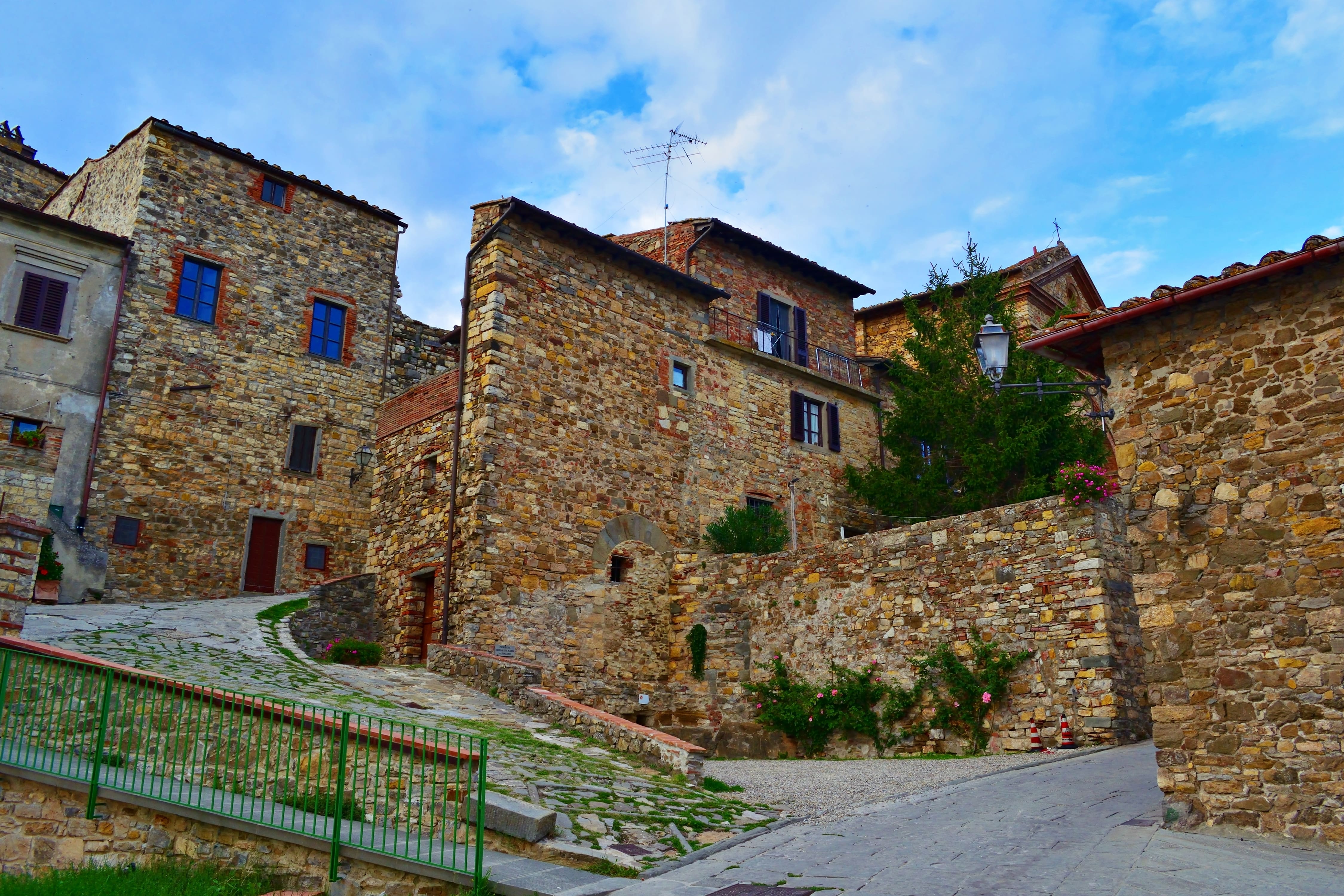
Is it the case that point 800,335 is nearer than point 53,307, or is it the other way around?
point 53,307

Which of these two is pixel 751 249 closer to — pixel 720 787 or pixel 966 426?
pixel 966 426

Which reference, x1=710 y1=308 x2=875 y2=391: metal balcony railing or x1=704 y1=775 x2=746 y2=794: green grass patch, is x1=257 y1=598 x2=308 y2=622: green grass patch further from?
x1=710 y1=308 x2=875 y2=391: metal balcony railing

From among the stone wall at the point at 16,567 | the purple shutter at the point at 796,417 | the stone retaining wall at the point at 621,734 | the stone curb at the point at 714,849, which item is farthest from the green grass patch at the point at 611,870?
the purple shutter at the point at 796,417

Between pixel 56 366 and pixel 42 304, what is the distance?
1.22 metres

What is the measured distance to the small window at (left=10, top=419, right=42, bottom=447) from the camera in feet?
57.6

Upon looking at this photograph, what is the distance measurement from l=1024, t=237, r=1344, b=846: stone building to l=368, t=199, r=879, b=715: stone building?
951 centimetres

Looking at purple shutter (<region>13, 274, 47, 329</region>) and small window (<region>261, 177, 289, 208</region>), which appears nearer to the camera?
purple shutter (<region>13, 274, 47, 329</region>)

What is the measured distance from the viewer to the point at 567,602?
16.3m

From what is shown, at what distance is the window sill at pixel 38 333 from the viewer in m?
18.0

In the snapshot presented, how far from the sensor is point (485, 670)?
13633 millimetres

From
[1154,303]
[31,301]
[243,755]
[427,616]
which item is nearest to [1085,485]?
[1154,303]

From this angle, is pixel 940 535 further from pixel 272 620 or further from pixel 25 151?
pixel 25 151

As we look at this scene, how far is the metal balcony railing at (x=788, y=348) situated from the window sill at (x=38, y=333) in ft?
40.3

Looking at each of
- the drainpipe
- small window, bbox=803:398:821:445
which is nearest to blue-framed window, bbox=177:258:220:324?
the drainpipe
